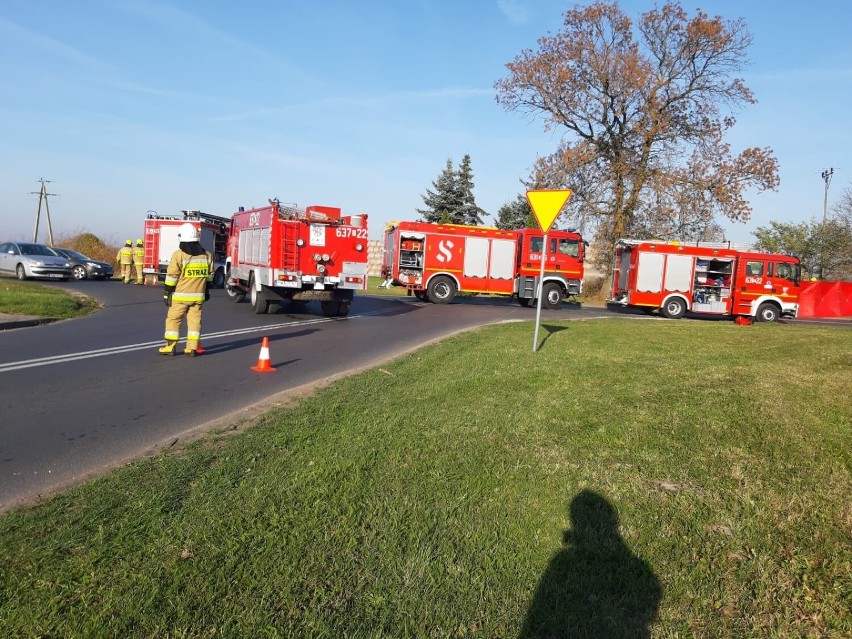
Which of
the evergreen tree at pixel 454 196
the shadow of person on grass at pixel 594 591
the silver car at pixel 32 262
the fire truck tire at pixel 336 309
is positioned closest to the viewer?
the shadow of person on grass at pixel 594 591

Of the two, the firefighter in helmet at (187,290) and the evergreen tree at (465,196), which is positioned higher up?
the evergreen tree at (465,196)

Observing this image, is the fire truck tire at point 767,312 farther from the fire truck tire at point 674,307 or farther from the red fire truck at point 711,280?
the fire truck tire at point 674,307

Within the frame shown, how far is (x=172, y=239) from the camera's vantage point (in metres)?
25.9

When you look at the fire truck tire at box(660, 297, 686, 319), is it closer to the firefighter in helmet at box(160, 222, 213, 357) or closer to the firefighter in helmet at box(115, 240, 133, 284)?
the firefighter in helmet at box(160, 222, 213, 357)

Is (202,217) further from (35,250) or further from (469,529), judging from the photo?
(469,529)

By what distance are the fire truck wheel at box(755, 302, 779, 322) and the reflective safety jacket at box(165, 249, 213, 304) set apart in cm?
2111

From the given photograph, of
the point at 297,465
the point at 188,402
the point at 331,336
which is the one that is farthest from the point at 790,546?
the point at 331,336

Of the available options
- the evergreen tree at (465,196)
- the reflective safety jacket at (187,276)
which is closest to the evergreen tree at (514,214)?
the evergreen tree at (465,196)

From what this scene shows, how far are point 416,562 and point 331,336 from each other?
10463 millimetres

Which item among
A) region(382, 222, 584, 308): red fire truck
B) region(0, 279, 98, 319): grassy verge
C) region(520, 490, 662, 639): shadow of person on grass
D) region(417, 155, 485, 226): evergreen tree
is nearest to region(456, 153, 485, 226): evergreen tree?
region(417, 155, 485, 226): evergreen tree

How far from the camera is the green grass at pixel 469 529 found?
2.78 m

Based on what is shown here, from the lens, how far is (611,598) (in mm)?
2963

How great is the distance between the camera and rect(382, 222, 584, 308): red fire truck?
2484 centimetres

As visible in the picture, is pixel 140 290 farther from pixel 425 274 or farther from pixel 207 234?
pixel 425 274
